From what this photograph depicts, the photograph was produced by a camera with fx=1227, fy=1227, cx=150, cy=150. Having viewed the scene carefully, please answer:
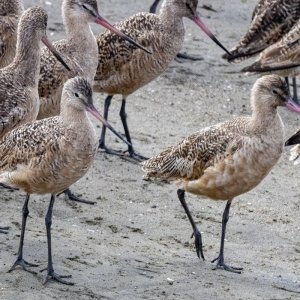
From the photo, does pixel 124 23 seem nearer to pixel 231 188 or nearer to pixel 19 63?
pixel 19 63

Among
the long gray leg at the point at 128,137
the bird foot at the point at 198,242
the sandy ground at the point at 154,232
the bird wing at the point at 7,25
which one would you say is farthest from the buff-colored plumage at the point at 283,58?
the bird foot at the point at 198,242

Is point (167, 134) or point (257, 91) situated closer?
point (257, 91)

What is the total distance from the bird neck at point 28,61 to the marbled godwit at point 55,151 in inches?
44.7

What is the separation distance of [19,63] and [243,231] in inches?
86.4

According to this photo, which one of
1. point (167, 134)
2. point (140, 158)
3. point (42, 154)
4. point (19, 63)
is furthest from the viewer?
point (167, 134)

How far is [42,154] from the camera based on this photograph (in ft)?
26.3

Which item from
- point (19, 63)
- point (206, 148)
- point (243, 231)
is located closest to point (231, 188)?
point (206, 148)

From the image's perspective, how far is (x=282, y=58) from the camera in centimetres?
1279

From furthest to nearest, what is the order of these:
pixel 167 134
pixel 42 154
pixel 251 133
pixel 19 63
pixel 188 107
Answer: pixel 188 107
pixel 167 134
pixel 19 63
pixel 251 133
pixel 42 154

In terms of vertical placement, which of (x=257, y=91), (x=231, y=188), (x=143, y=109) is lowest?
(x=143, y=109)

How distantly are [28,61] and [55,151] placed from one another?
1717 millimetres

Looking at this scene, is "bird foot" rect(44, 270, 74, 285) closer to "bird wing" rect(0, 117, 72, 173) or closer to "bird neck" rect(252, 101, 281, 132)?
"bird wing" rect(0, 117, 72, 173)

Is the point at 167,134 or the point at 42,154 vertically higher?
the point at 42,154

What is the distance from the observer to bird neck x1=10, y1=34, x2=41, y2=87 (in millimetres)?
9414
